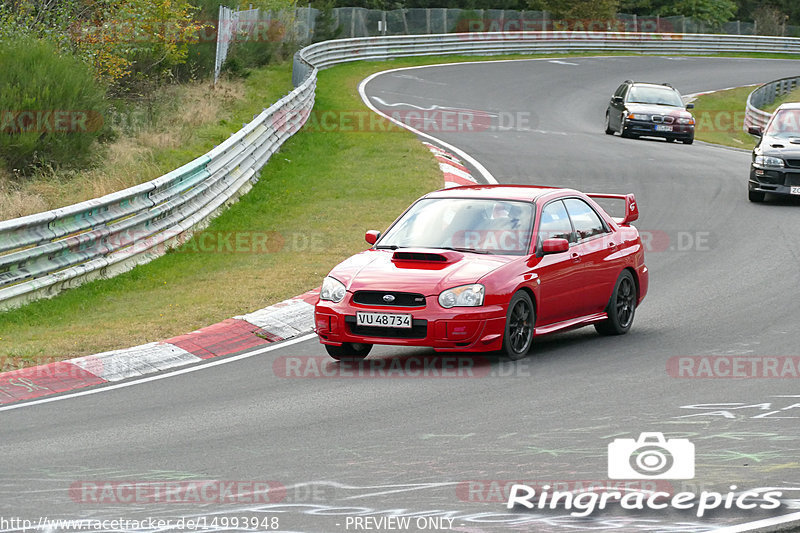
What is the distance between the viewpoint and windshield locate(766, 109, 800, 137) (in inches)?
843

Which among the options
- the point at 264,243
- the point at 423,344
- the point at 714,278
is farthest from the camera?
the point at 264,243

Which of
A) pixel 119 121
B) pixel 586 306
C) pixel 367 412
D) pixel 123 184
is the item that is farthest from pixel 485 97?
pixel 367 412

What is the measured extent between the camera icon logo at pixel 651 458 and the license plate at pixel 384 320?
2.77 m

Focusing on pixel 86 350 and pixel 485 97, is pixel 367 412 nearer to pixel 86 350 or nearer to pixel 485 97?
pixel 86 350

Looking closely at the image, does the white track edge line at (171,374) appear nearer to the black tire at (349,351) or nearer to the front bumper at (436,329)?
the black tire at (349,351)

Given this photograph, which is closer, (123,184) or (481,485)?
(481,485)

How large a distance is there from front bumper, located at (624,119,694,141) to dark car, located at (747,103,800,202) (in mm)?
8929

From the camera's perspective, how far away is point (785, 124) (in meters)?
21.7

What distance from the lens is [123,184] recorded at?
17578 mm

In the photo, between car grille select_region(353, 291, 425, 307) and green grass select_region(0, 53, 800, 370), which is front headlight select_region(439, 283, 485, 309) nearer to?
car grille select_region(353, 291, 425, 307)

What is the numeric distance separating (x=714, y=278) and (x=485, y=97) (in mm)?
24236

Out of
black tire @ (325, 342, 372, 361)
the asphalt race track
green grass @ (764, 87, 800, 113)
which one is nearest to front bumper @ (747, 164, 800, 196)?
the asphalt race track

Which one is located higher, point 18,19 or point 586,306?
point 18,19

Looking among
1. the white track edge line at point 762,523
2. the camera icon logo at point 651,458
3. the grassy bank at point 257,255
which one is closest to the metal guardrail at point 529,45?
the grassy bank at point 257,255
